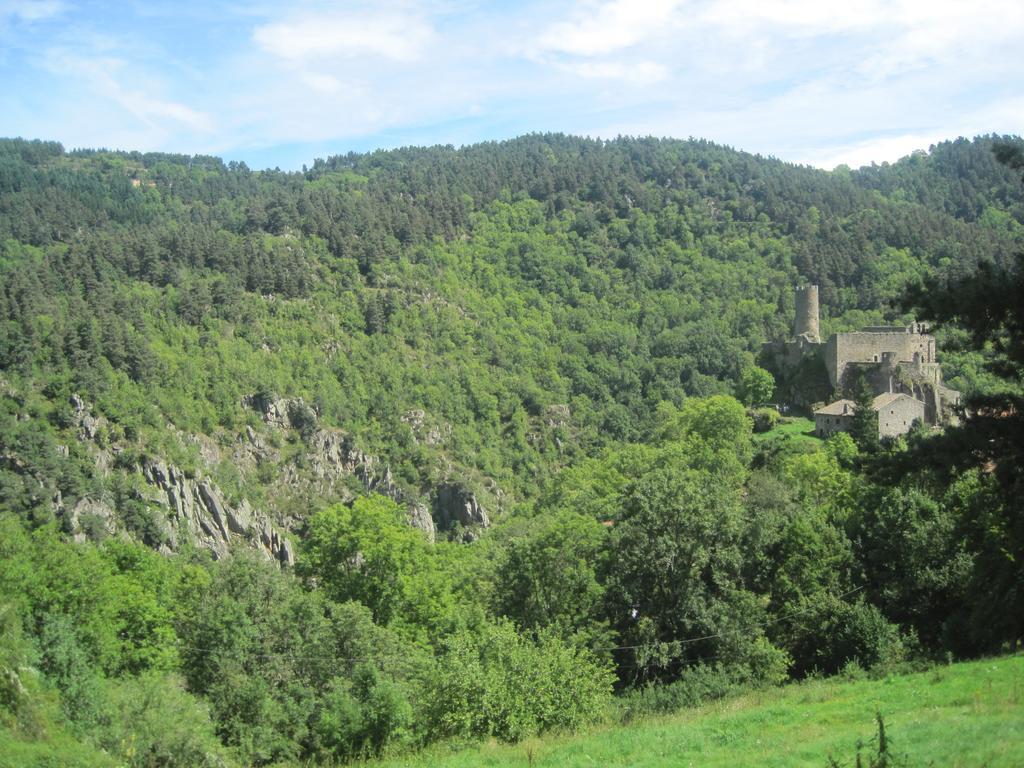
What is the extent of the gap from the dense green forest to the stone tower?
8251 millimetres

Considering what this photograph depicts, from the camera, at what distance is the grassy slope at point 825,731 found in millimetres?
10469

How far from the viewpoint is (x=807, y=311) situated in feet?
194

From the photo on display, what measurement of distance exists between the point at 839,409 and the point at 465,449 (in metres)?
40.9

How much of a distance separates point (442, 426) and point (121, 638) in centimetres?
5923

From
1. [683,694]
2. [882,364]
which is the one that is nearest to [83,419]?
[882,364]

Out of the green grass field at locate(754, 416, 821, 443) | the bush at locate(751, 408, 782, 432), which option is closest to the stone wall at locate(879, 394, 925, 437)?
the green grass field at locate(754, 416, 821, 443)

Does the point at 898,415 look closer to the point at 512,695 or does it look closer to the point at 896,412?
the point at 896,412

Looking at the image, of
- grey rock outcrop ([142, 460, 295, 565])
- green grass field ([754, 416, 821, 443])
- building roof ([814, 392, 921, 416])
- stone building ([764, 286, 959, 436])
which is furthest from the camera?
grey rock outcrop ([142, 460, 295, 565])

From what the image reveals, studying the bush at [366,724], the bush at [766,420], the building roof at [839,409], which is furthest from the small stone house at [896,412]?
the bush at [366,724]

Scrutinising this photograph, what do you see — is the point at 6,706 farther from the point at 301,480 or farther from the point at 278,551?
the point at 301,480

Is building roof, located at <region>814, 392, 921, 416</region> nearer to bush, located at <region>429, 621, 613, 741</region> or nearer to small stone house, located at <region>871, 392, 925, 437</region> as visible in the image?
small stone house, located at <region>871, 392, 925, 437</region>

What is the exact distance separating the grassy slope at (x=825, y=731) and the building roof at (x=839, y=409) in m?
28.2

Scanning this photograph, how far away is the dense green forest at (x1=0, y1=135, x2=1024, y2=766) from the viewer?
17766 mm

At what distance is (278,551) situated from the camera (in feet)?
205
